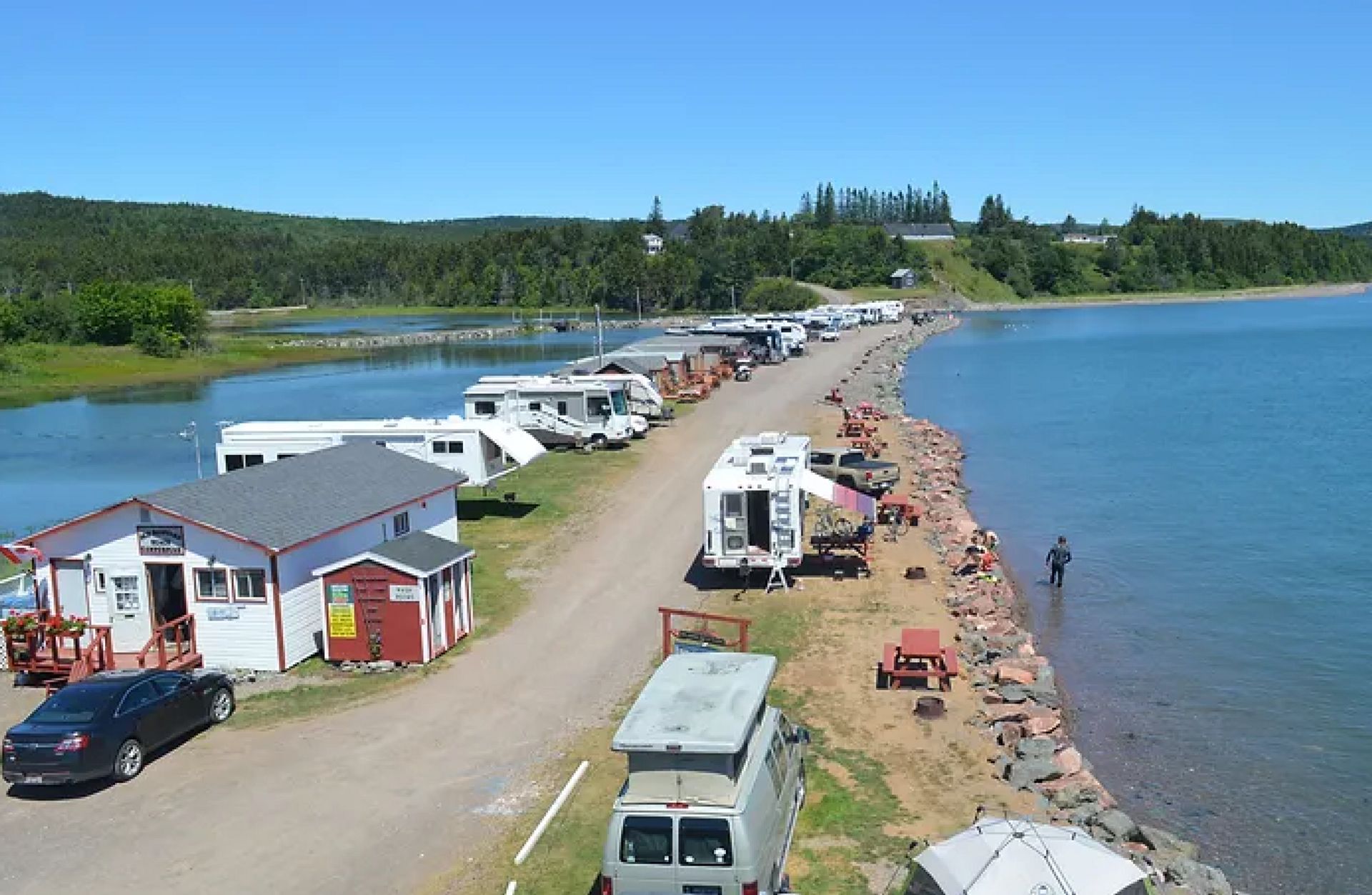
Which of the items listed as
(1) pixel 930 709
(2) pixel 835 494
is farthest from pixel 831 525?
(1) pixel 930 709

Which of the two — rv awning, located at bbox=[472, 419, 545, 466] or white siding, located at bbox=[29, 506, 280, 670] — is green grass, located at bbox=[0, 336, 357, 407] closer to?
rv awning, located at bbox=[472, 419, 545, 466]

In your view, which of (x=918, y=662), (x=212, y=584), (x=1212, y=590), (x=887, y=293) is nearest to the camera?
(x=918, y=662)

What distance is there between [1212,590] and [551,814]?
69.2 ft

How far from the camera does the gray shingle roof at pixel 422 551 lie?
20391mm

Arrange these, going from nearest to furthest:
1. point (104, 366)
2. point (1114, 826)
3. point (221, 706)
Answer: point (1114, 826)
point (221, 706)
point (104, 366)

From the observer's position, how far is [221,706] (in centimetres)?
1812

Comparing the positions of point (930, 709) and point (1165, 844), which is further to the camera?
point (930, 709)

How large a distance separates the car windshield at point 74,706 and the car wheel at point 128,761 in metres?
0.62

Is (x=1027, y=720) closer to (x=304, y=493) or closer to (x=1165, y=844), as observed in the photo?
(x=1165, y=844)

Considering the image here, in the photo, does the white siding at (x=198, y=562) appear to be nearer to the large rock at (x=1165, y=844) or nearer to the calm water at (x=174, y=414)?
the large rock at (x=1165, y=844)

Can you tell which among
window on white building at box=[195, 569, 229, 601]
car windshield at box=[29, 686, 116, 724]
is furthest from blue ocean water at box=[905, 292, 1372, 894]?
window on white building at box=[195, 569, 229, 601]

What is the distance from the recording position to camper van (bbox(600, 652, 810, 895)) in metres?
10.4

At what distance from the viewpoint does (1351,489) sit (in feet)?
140

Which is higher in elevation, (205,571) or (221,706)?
(205,571)
